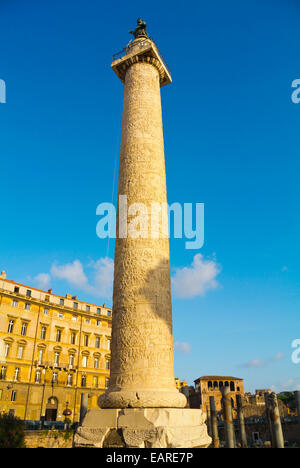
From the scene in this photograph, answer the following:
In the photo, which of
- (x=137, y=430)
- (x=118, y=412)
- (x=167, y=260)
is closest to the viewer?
(x=137, y=430)

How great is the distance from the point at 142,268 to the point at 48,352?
97.9ft

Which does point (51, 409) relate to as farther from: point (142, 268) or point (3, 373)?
point (142, 268)

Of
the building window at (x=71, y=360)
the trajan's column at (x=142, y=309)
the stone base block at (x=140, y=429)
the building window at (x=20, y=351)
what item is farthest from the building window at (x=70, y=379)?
the stone base block at (x=140, y=429)

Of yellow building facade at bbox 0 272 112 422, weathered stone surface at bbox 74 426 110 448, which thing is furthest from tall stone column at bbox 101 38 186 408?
yellow building facade at bbox 0 272 112 422

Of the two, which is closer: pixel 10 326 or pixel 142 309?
pixel 142 309

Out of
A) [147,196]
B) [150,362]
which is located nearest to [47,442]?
[150,362]

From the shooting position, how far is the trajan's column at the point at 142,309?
6.74m

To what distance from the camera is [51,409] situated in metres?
32.7

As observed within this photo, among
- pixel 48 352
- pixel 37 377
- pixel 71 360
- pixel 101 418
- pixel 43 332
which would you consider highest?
pixel 43 332

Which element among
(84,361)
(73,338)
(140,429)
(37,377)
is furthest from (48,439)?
(73,338)

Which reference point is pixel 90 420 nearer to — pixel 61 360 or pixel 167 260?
pixel 167 260

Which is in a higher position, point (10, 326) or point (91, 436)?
point (10, 326)

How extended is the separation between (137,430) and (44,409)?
30082mm
